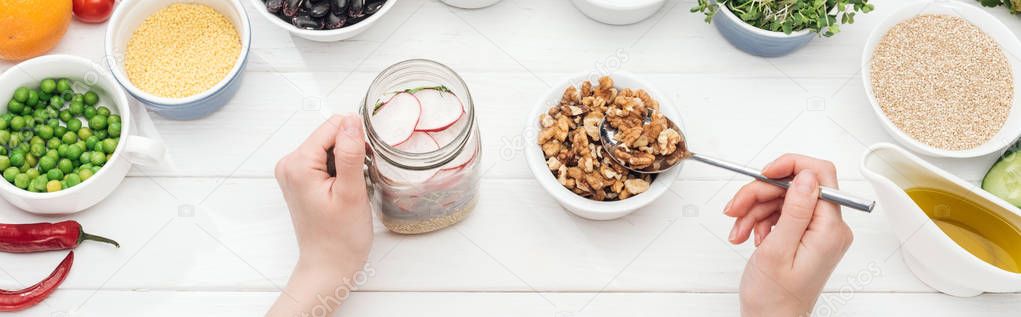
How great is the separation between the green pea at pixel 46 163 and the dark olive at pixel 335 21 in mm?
440

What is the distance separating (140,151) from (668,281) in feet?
2.60

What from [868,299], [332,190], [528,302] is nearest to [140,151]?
[332,190]

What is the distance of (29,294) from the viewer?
118cm

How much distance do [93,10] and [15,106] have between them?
195 millimetres

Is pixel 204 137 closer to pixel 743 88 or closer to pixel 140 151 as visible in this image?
pixel 140 151

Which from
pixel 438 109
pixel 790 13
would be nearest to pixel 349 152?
pixel 438 109

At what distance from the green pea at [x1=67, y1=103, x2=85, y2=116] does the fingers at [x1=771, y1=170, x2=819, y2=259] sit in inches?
40.4

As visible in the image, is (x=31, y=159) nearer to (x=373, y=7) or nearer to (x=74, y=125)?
(x=74, y=125)

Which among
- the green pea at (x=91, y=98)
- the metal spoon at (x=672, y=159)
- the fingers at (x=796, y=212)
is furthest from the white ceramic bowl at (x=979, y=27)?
the green pea at (x=91, y=98)

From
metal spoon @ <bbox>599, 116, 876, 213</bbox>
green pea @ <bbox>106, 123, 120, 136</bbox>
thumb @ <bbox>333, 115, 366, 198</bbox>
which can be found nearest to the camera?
thumb @ <bbox>333, 115, 366, 198</bbox>

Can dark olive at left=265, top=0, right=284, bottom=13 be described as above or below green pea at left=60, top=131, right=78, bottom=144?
above

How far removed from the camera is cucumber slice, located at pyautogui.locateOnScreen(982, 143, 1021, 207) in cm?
121

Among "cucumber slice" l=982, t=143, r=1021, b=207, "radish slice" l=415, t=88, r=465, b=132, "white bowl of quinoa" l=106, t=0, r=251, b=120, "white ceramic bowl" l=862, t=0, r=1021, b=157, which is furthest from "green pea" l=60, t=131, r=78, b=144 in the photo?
"cucumber slice" l=982, t=143, r=1021, b=207

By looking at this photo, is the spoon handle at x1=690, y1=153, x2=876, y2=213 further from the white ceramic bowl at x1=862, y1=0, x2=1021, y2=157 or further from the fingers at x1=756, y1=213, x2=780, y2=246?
the white ceramic bowl at x1=862, y1=0, x2=1021, y2=157
